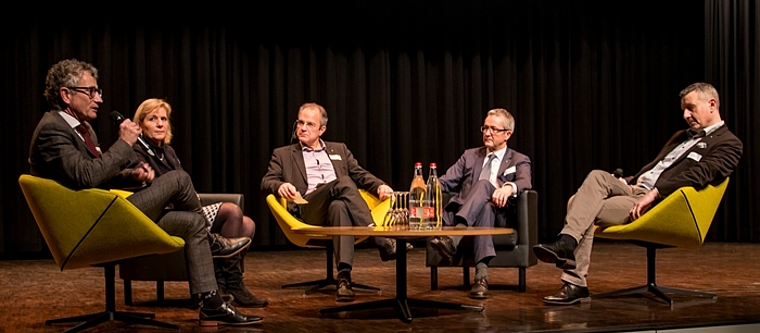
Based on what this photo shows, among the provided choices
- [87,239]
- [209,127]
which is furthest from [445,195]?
[209,127]

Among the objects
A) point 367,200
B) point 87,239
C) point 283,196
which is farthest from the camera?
point 367,200

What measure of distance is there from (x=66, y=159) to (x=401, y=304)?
1461 millimetres

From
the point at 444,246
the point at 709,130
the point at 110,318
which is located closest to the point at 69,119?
the point at 110,318

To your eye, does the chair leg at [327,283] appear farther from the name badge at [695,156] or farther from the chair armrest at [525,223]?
the name badge at [695,156]

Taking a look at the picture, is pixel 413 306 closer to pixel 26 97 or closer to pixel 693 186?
pixel 693 186

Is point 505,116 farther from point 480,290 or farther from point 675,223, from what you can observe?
point 675,223

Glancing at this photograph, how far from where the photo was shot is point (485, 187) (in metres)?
4.59

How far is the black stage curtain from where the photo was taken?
7.23 metres

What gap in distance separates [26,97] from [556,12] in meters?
4.96

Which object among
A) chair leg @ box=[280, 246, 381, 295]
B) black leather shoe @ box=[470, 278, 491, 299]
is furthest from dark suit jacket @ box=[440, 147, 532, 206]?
chair leg @ box=[280, 246, 381, 295]

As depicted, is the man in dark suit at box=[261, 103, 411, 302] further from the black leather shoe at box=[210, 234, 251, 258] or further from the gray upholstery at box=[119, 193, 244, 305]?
the gray upholstery at box=[119, 193, 244, 305]

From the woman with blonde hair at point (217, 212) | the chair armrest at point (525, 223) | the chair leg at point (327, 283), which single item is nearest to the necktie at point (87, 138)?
the woman with blonde hair at point (217, 212)

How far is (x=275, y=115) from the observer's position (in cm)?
782

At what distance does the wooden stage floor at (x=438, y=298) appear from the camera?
3.47 m
